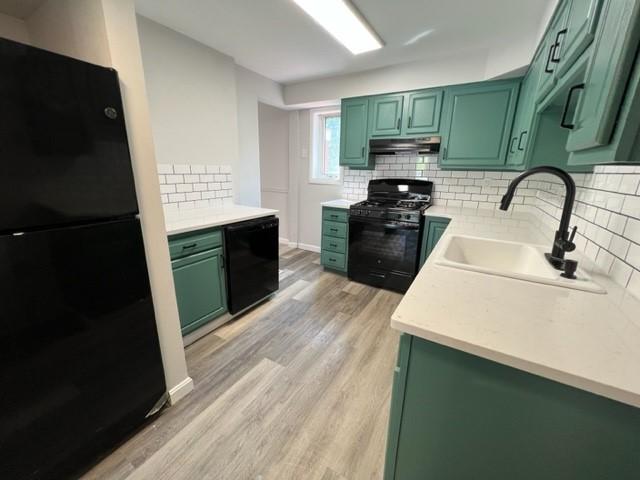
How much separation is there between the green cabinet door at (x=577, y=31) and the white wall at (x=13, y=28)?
8.40 ft

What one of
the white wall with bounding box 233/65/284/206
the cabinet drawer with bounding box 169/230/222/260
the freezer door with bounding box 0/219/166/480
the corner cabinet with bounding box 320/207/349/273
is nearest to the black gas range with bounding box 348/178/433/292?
the corner cabinet with bounding box 320/207/349/273

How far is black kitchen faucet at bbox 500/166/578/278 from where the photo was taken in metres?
1.02

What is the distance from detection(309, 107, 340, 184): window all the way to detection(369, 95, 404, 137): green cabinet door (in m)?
0.85

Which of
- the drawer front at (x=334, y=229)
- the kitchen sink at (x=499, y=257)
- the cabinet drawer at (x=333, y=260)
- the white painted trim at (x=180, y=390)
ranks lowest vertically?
the white painted trim at (x=180, y=390)

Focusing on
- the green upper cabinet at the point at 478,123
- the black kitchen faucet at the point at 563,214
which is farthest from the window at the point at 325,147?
the black kitchen faucet at the point at 563,214

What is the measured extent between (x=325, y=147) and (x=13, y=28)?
3.13 metres

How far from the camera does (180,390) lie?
158cm

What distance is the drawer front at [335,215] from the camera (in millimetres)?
3206

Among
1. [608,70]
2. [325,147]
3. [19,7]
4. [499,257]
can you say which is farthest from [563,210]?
[325,147]

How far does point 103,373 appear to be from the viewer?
1186 mm

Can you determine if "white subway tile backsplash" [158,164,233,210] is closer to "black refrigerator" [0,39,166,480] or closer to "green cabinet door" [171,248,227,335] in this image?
"green cabinet door" [171,248,227,335]

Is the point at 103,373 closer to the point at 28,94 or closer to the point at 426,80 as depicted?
the point at 28,94

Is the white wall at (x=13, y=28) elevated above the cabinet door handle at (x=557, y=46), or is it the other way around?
the white wall at (x=13, y=28)

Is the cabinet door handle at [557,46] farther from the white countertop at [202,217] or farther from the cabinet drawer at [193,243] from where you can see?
the cabinet drawer at [193,243]
